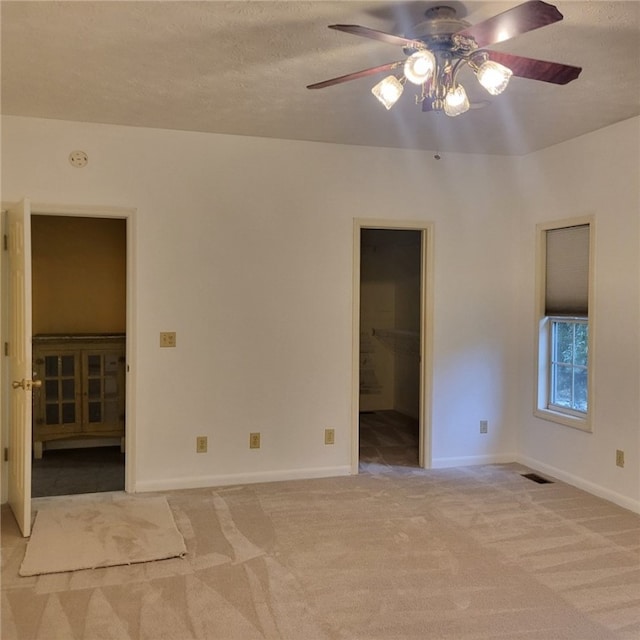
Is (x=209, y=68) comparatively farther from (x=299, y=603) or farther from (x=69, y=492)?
(x=69, y=492)

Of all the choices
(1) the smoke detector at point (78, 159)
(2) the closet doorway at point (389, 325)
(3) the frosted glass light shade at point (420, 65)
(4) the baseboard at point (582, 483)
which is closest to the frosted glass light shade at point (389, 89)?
(3) the frosted glass light shade at point (420, 65)

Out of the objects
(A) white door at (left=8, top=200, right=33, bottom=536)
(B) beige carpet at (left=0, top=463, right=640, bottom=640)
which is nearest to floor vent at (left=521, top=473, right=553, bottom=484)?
(B) beige carpet at (left=0, top=463, right=640, bottom=640)

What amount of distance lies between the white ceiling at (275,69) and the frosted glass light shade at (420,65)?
0.29 m

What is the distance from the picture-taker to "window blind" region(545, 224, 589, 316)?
14.0ft

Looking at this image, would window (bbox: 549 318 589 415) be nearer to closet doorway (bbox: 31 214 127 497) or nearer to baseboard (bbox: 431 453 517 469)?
baseboard (bbox: 431 453 517 469)

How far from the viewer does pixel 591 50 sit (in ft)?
8.99

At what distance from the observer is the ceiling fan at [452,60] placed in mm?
2043

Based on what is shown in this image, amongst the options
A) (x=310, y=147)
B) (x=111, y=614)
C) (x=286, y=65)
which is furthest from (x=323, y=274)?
(x=111, y=614)

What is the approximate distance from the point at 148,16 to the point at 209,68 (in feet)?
1.82

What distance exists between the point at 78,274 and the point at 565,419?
173 inches

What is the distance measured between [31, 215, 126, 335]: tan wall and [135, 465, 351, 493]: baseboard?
1918 millimetres

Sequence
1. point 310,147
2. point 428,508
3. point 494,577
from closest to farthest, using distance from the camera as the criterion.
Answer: point 494,577 → point 428,508 → point 310,147

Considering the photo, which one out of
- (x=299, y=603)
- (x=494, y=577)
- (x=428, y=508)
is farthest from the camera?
(x=428, y=508)

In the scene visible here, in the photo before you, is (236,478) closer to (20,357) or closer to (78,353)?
(20,357)
